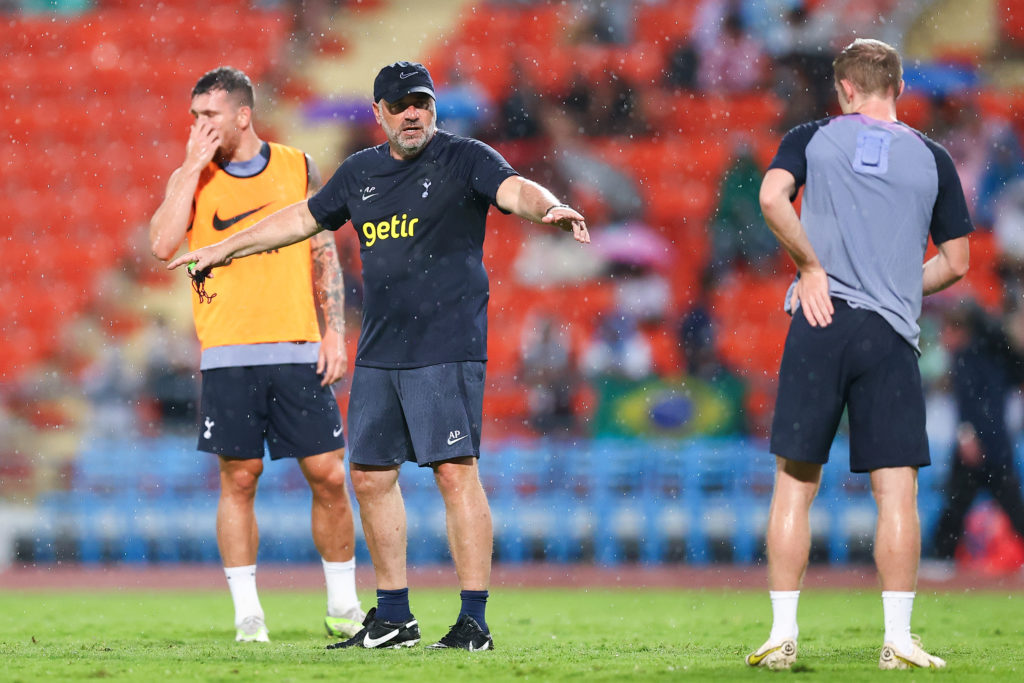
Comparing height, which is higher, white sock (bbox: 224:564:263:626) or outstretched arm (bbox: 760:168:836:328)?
outstretched arm (bbox: 760:168:836:328)

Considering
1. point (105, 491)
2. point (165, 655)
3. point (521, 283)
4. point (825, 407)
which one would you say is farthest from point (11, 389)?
point (825, 407)

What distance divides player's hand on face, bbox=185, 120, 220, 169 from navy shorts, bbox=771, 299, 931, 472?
117 inches

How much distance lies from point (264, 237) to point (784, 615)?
2544mm

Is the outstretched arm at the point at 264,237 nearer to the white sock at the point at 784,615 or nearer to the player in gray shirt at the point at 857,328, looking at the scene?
the player in gray shirt at the point at 857,328

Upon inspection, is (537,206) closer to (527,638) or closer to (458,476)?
(458,476)

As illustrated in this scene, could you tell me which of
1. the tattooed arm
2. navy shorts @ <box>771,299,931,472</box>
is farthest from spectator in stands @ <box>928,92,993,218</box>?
navy shorts @ <box>771,299,931,472</box>

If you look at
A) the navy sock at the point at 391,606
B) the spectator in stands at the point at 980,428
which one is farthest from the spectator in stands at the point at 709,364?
the navy sock at the point at 391,606

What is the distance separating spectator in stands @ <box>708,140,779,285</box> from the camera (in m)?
15.0

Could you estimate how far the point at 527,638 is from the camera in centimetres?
600

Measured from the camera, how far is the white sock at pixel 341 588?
6.11 meters

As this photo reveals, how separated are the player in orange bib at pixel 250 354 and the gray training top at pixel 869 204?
251cm

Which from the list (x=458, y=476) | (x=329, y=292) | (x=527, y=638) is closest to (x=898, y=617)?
(x=458, y=476)

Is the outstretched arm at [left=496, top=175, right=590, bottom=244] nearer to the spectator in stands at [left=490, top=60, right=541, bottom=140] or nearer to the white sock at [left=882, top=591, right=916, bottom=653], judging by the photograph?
the white sock at [left=882, top=591, right=916, bottom=653]

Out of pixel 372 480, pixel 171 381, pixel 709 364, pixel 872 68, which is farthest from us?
pixel 171 381
